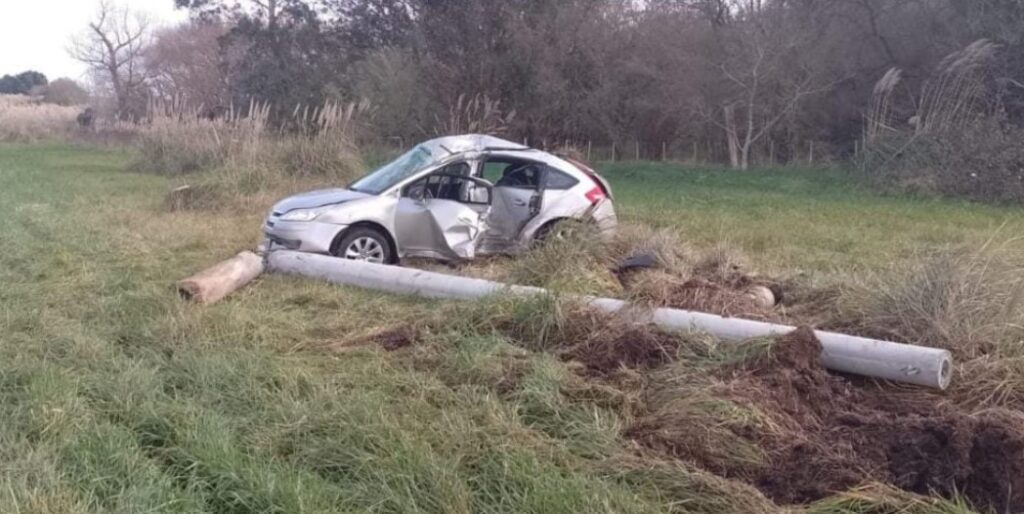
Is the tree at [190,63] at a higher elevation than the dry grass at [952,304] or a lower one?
higher

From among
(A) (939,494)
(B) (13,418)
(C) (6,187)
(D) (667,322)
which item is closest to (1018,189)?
(D) (667,322)

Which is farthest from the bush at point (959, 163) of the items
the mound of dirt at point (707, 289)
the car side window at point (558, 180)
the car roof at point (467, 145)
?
the mound of dirt at point (707, 289)

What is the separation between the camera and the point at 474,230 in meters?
10.8

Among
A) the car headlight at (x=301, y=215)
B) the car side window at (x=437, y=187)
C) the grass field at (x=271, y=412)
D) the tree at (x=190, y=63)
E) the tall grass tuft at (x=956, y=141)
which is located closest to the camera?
the grass field at (x=271, y=412)

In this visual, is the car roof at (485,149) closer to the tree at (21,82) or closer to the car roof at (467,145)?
the car roof at (467,145)

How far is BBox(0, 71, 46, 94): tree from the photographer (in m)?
90.1

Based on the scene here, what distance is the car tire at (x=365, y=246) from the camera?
33.6 ft

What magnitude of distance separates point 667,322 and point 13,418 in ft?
14.3

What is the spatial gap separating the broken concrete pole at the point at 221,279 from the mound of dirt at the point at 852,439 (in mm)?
4530

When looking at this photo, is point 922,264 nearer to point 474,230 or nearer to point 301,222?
point 474,230

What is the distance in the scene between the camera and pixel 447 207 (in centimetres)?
1064

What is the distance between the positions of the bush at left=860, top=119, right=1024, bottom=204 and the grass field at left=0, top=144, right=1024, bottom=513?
9.49 m

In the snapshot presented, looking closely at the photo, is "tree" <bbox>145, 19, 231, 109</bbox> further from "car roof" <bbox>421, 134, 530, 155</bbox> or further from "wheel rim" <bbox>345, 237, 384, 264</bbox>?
"wheel rim" <bbox>345, 237, 384, 264</bbox>

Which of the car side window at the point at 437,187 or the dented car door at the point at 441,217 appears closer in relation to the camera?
the dented car door at the point at 441,217
